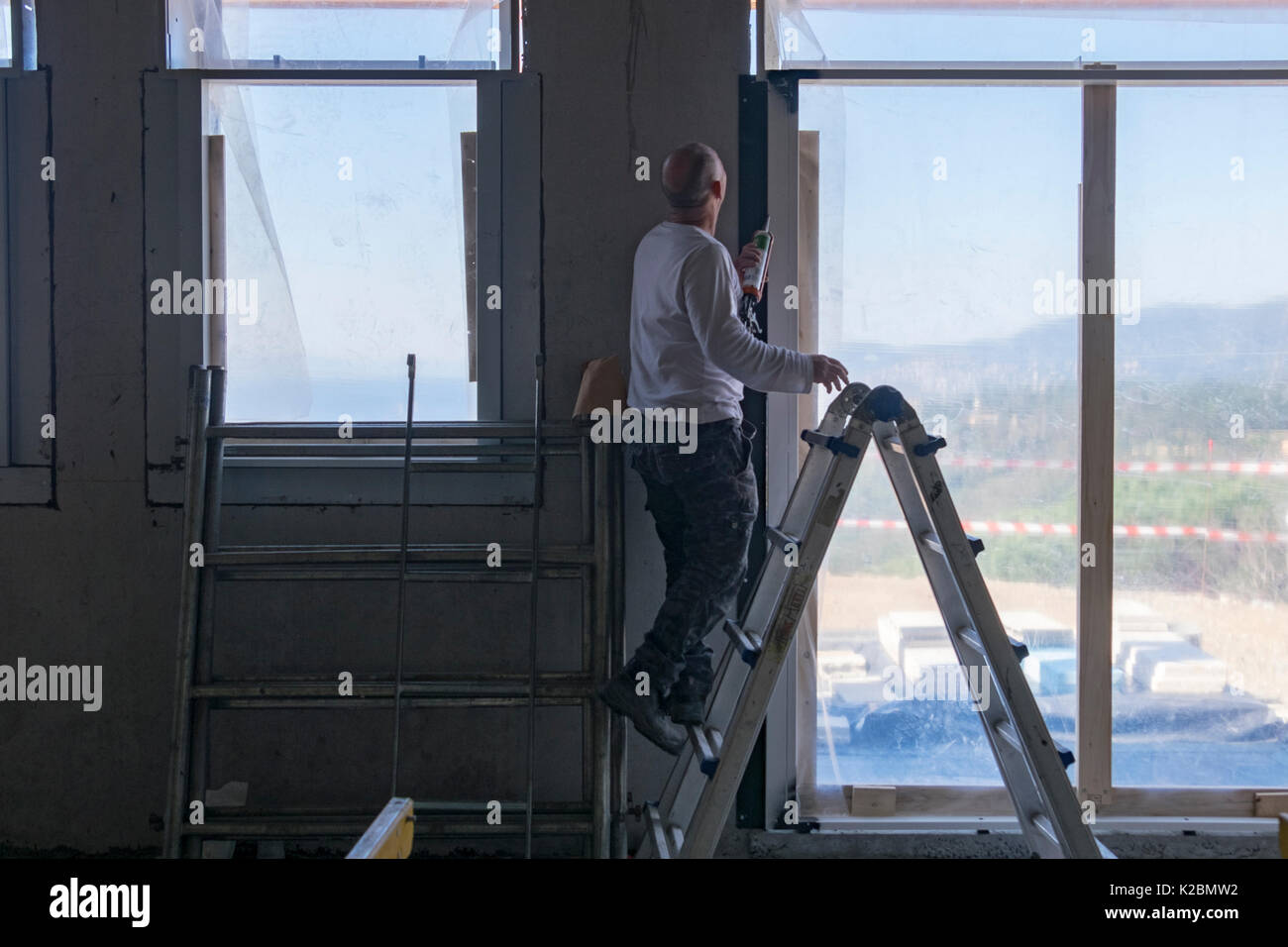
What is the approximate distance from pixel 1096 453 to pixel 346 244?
2.12m

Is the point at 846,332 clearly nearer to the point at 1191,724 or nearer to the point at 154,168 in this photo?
the point at 1191,724

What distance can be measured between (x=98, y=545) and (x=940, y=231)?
242 centimetres

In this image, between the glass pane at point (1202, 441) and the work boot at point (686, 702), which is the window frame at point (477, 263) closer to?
the work boot at point (686, 702)

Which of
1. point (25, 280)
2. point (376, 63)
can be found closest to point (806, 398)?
point (376, 63)

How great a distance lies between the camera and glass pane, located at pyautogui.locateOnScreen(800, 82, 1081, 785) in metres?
2.87

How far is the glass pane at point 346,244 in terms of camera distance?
9.32ft

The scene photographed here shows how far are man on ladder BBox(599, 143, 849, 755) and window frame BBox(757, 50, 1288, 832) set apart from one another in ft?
1.18

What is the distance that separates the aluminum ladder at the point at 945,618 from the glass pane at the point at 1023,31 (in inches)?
44.1

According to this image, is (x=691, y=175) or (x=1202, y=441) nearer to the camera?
(x=691, y=175)

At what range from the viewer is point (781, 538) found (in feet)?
7.88

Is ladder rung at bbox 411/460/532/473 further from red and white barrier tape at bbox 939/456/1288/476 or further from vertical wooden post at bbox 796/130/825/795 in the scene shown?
red and white barrier tape at bbox 939/456/1288/476

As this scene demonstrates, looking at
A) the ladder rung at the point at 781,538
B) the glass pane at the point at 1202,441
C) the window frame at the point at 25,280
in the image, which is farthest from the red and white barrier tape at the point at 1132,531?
the window frame at the point at 25,280

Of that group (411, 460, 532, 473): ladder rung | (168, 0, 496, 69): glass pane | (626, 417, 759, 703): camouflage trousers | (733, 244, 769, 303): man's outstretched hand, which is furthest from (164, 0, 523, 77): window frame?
(626, 417, 759, 703): camouflage trousers

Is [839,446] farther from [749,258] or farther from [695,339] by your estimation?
[749,258]
